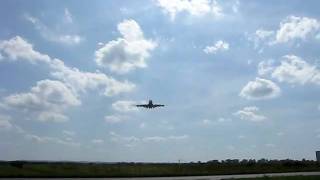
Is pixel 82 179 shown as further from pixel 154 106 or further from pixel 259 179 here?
pixel 154 106

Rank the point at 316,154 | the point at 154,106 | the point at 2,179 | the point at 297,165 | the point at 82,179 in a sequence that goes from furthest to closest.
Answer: the point at 316,154
the point at 297,165
the point at 154,106
the point at 82,179
the point at 2,179

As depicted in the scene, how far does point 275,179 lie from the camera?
47656 millimetres

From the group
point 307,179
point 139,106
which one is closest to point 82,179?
point 307,179

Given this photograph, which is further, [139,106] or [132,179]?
[139,106]

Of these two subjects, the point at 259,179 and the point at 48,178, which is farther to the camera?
the point at 48,178

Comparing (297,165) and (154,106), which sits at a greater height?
(154,106)

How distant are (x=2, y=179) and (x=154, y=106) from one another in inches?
1426

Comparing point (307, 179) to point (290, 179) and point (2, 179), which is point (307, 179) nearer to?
point (290, 179)

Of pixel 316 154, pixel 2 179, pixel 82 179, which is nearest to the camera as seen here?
pixel 2 179

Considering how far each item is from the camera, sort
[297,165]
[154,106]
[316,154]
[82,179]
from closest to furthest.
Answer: [82,179] < [154,106] < [297,165] < [316,154]

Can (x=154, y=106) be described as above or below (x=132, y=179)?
above

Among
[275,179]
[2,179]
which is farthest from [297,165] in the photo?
[2,179]

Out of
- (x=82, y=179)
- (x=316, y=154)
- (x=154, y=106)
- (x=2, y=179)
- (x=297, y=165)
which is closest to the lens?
(x=2, y=179)

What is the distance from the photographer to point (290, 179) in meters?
47.2
